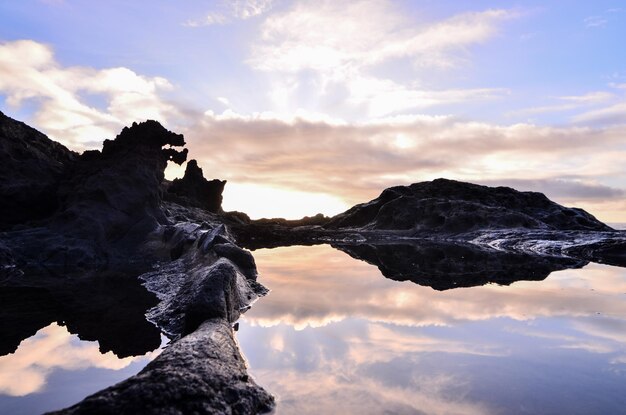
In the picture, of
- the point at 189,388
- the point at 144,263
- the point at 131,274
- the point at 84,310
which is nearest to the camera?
the point at 189,388

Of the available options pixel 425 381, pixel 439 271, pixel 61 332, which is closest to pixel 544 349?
pixel 425 381

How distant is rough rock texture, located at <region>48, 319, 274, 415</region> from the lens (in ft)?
13.3

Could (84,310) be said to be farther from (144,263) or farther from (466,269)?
(466,269)

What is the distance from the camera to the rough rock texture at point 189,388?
405 centimetres

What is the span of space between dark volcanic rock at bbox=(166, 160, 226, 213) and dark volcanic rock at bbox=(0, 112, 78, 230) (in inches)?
1598

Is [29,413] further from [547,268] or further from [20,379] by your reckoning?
[547,268]

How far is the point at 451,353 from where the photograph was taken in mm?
7859

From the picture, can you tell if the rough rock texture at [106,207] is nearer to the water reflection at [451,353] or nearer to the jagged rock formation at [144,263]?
the jagged rock formation at [144,263]

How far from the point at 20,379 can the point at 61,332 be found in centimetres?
287

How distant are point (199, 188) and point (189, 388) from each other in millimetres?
69798

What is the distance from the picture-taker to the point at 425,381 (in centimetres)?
641

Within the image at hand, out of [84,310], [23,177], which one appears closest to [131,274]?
[84,310]

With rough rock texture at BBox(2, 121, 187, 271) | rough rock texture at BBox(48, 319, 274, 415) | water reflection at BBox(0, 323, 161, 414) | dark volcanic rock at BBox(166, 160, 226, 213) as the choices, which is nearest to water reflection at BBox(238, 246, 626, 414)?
rough rock texture at BBox(48, 319, 274, 415)

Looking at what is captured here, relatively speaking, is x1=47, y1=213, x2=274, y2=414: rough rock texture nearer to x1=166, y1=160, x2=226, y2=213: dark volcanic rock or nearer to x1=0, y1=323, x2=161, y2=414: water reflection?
x1=0, y1=323, x2=161, y2=414: water reflection
